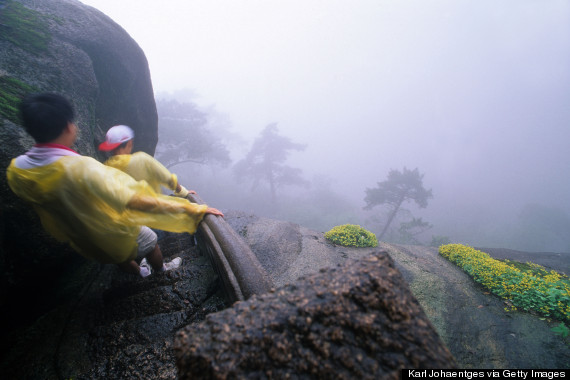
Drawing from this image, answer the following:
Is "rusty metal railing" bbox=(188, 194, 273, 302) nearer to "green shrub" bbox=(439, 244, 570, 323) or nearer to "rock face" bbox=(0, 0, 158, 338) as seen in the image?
"rock face" bbox=(0, 0, 158, 338)

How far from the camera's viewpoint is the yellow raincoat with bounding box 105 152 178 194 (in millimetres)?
2549

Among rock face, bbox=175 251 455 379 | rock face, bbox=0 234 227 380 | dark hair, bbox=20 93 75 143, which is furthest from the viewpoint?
rock face, bbox=0 234 227 380

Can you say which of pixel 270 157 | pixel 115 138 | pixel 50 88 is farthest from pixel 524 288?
pixel 270 157

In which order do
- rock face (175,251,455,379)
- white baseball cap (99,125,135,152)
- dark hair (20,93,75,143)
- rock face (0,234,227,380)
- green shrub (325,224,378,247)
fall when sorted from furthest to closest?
green shrub (325,224,378,247)
white baseball cap (99,125,135,152)
rock face (0,234,227,380)
dark hair (20,93,75,143)
rock face (175,251,455,379)

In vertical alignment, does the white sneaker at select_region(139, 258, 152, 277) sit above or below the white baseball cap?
below

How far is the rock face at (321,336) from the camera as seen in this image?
886mm

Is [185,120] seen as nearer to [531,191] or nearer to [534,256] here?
[534,256]

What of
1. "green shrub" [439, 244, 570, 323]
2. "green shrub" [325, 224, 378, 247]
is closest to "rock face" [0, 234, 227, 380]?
"green shrub" [325, 224, 378, 247]

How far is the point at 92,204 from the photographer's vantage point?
1733mm

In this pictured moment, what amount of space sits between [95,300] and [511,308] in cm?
652

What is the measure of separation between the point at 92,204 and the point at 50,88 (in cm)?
285

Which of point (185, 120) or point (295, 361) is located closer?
point (295, 361)

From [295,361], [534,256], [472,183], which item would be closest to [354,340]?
[295,361]

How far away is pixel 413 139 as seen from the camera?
13662cm
